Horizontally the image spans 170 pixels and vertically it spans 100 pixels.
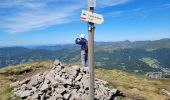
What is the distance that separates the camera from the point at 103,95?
3002cm

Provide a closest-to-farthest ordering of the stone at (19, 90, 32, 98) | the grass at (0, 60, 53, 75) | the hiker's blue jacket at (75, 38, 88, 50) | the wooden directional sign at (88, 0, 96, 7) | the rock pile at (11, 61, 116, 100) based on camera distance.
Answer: the wooden directional sign at (88, 0, 96, 7), the rock pile at (11, 61, 116, 100), the stone at (19, 90, 32, 98), the hiker's blue jacket at (75, 38, 88, 50), the grass at (0, 60, 53, 75)

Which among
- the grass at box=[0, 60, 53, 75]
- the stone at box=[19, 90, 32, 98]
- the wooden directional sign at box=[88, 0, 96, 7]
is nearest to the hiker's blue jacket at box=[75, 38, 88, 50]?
the stone at box=[19, 90, 32, 98]

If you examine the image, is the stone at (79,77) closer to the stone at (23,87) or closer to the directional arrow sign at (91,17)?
the stone at (23,87)

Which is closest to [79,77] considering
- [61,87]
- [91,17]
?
[61,87]

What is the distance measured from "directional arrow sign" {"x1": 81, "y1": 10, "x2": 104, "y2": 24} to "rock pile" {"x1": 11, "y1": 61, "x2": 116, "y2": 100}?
53.0ft

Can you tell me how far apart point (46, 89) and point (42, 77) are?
359cm

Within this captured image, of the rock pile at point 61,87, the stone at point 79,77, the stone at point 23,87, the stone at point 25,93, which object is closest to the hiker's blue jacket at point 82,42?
the rock pile at point 61,87

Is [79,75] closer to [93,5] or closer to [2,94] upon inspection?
[2,94]

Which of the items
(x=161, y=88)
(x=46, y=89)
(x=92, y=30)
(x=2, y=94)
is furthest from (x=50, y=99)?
(x=161, y=88)

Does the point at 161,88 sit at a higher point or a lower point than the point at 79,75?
lower

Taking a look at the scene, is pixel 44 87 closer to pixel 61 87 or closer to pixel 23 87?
pixel 61 87

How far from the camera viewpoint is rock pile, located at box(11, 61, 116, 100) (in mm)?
28500

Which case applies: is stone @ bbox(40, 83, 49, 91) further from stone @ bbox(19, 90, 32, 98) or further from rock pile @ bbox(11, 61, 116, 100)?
stone @ bbox(19, 90, 32, 98)

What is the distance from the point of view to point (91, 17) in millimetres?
13203
